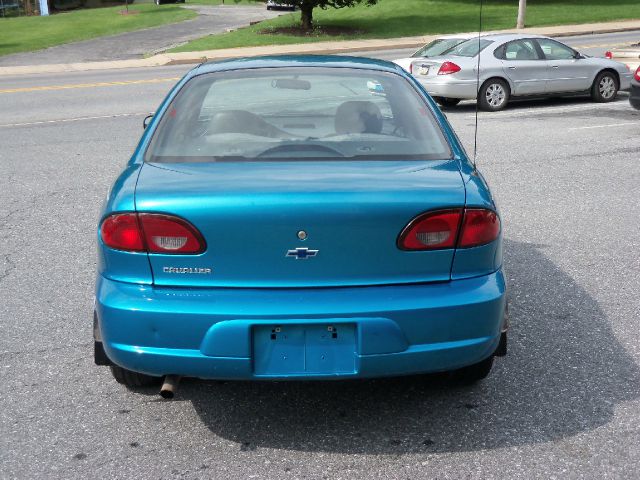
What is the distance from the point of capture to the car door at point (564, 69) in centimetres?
1655

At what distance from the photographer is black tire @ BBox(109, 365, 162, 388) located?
14.2 ft

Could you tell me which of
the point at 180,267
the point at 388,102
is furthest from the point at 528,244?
the point at 180,267

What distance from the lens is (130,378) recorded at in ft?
14.3

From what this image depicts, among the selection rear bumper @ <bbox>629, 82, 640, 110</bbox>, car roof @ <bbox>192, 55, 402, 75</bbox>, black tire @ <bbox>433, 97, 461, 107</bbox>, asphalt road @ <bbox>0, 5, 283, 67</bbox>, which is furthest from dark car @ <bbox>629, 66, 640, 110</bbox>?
asphalt road @ <bbox>0, 5, 283, 67</bbox>

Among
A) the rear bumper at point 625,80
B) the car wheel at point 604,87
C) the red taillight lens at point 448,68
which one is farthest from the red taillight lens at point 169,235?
the rear bumper at point 625,80

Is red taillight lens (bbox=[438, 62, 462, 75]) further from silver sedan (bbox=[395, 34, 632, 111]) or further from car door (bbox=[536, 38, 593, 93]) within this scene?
car door (bbox=[536, 38, 593, 93])

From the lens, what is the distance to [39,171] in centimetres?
1055

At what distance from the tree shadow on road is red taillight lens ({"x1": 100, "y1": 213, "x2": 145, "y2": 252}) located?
92cm

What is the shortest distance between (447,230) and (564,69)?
13803 mm

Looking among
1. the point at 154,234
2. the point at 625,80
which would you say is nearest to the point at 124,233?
the point at 154,234

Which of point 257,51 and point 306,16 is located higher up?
point 306,16

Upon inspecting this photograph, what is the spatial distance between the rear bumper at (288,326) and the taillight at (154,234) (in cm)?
16

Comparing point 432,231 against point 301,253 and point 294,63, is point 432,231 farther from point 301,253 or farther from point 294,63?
point 294,63

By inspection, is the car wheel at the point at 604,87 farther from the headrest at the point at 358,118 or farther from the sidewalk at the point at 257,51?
the headrest at the point at 358,118
